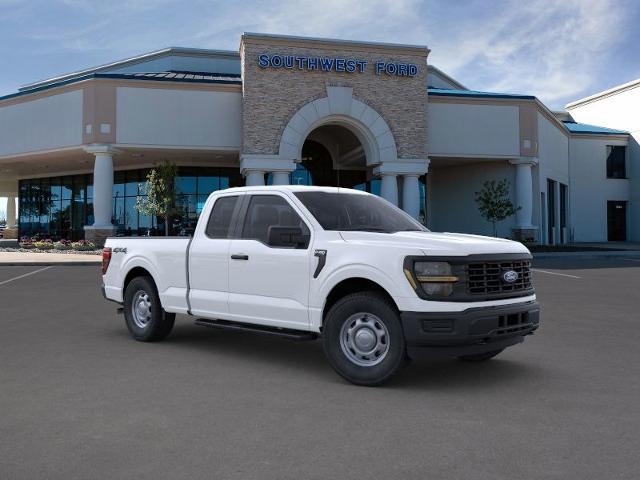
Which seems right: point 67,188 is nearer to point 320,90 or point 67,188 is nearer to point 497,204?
point 320,90

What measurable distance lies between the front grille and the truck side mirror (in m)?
1.71

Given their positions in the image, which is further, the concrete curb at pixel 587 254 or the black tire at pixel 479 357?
the concrete curb at pixel 587 254

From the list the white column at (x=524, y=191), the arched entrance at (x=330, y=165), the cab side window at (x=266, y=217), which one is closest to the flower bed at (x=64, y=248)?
the arched entrance at (x=330, y=165)

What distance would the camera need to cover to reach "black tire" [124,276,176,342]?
813 cm

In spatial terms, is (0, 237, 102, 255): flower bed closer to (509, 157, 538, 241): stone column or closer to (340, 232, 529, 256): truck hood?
(509, 157, 538, 241): stone column

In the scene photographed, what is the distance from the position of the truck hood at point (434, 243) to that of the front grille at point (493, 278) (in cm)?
13

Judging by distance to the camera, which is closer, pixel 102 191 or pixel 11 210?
pixel 102 191

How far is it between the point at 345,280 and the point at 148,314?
337 centimetres

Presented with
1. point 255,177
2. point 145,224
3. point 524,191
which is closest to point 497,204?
point 524,191

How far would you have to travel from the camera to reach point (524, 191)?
114 ft

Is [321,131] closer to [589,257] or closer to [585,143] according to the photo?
[589,257]

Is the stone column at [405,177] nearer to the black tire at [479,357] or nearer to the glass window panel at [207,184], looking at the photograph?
the glass window panel at [207,184]

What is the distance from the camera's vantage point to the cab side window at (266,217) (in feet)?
22.7

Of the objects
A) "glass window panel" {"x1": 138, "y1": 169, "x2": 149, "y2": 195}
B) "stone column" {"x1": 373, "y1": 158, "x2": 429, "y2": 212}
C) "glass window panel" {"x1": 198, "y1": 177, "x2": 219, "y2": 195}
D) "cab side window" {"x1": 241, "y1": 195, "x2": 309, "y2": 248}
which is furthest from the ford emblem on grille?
"glass window panel" {"x1": 138, "y1": 169, "x2": 149, "y2": 195}
